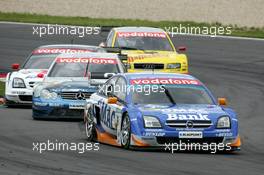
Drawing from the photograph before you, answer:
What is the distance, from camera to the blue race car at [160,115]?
14.7 m

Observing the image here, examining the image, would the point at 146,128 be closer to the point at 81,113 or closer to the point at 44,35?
the point at 81,113

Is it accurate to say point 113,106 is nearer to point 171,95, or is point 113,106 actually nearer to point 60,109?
point 171,95

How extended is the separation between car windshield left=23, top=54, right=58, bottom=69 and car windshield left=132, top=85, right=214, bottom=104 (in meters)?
8.31

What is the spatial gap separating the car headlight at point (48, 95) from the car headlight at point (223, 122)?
19.1ft

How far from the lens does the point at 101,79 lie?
20.4 m

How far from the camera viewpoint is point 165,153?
14508 millimetres

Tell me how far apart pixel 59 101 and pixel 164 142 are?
5616 millimetres

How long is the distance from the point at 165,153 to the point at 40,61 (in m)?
9.91

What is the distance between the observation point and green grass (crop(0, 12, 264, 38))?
4119cm

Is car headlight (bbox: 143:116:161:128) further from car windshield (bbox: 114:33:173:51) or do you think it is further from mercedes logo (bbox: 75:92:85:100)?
car windshield (bbox: 114:33:173:51)

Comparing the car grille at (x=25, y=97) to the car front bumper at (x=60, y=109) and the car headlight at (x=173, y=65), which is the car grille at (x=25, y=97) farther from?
the car headlight at (x=173, y=65)

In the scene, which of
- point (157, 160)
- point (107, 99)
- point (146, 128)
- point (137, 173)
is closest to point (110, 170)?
point (137, 173)

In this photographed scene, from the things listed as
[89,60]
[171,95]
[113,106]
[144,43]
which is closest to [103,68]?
[89,60]

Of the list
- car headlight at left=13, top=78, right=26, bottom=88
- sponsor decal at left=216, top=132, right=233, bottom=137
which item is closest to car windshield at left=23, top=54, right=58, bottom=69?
car headlight at left=13, top=78, right=26, bottom=88
